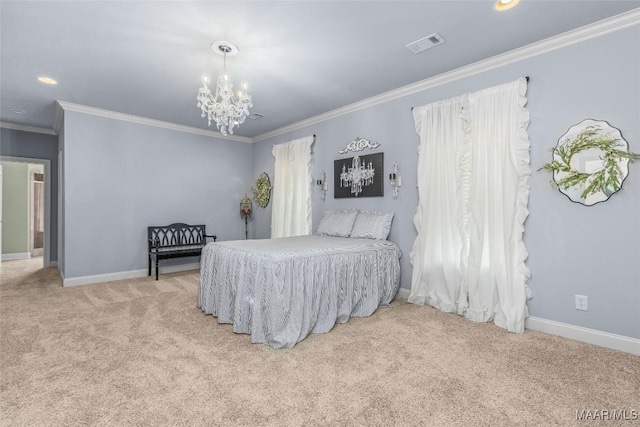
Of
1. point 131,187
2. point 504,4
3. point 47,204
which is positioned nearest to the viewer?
point 504,4

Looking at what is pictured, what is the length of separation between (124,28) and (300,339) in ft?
9.67

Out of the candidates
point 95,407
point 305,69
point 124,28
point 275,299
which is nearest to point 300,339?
point 275,299

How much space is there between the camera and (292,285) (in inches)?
107

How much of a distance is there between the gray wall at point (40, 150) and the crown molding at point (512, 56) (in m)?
5.18

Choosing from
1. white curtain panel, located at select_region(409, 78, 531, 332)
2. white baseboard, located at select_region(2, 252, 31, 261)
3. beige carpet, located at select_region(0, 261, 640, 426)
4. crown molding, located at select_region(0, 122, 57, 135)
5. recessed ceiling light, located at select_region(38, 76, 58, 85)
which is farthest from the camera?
white baseboard, located at select_region(2, 252, 31, 261)

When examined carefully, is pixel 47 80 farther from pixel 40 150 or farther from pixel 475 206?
pixel 475 206

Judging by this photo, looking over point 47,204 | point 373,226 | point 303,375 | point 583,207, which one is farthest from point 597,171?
point 47,204

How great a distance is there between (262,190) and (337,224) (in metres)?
2.36

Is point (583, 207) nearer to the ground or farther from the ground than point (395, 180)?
nearer to the ground

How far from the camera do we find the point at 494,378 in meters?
2.06

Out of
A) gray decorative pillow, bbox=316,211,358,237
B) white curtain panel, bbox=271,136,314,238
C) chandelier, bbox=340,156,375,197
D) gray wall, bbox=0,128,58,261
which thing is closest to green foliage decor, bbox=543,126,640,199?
chandelier, bbox=340,156,375,197

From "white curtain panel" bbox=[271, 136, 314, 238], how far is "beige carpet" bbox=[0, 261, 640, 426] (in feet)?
7.81

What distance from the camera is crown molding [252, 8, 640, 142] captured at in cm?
248

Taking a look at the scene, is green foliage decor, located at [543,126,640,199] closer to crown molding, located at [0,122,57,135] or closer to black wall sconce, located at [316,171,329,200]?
black wall sconce, located at [316,171,329,200]
